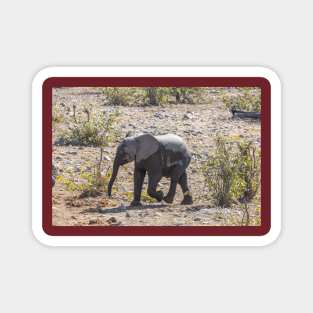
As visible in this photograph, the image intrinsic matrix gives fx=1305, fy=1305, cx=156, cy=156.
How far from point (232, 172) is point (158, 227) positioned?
1.16 meters

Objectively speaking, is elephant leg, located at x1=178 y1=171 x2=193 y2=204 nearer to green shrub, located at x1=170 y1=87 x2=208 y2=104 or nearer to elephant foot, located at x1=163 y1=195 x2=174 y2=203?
elephant foot, located at x1=163 y1=195 x2=174 y2=203

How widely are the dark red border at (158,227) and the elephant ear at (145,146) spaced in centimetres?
89

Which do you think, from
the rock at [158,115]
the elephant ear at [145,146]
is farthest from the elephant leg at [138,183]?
the rock at [158,115]

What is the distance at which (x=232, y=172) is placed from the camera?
1395 cm

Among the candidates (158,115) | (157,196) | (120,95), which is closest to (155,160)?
(157,196)

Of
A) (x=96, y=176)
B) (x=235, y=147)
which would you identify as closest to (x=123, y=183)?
(x=96, y=176)

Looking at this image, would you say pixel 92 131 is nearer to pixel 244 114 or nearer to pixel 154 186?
pixel 154 186

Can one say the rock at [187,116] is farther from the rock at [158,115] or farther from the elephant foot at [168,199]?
the elephant foot at [168,199]

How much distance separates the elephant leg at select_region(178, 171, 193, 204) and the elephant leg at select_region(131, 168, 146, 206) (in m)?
0.41

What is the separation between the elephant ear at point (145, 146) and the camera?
45.8ft
